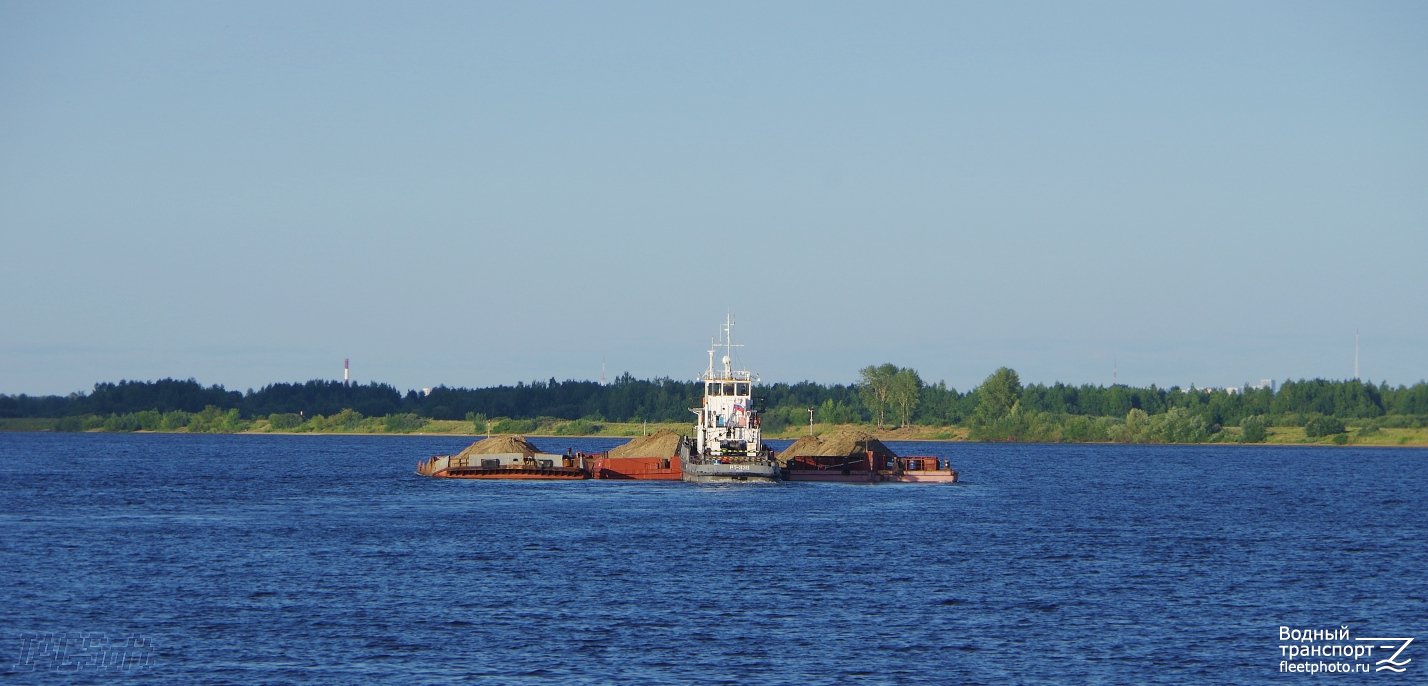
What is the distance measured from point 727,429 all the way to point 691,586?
59.3 meters

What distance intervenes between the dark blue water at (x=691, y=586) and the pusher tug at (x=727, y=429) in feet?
30.5

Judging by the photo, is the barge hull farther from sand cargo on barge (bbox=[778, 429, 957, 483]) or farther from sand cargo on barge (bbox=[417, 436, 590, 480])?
sand cargo on barge (bbox=[778, 429, 957, 483])

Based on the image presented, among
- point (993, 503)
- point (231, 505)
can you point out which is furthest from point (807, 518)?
point (231, 505)

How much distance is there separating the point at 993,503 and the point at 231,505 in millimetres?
54338

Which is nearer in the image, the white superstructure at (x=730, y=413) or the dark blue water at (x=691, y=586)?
the dark blue water at (x=691, y=586)

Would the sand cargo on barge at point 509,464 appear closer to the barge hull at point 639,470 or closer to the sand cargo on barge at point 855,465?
the barge hull at point 639,470

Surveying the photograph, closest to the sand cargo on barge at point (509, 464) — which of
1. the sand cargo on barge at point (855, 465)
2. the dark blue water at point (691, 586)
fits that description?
the dark blue water at point (691, 586)

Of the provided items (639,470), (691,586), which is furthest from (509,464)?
(691,586)

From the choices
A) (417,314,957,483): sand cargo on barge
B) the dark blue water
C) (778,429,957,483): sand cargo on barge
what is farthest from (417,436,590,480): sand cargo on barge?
(778,429,957,483): sand cargo on barge

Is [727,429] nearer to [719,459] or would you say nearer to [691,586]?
[719,459]

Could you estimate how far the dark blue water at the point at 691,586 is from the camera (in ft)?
138

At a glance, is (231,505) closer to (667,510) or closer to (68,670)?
(667,510)

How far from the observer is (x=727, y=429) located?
115875 mm

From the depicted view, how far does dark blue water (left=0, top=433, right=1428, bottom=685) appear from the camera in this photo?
42.2m
